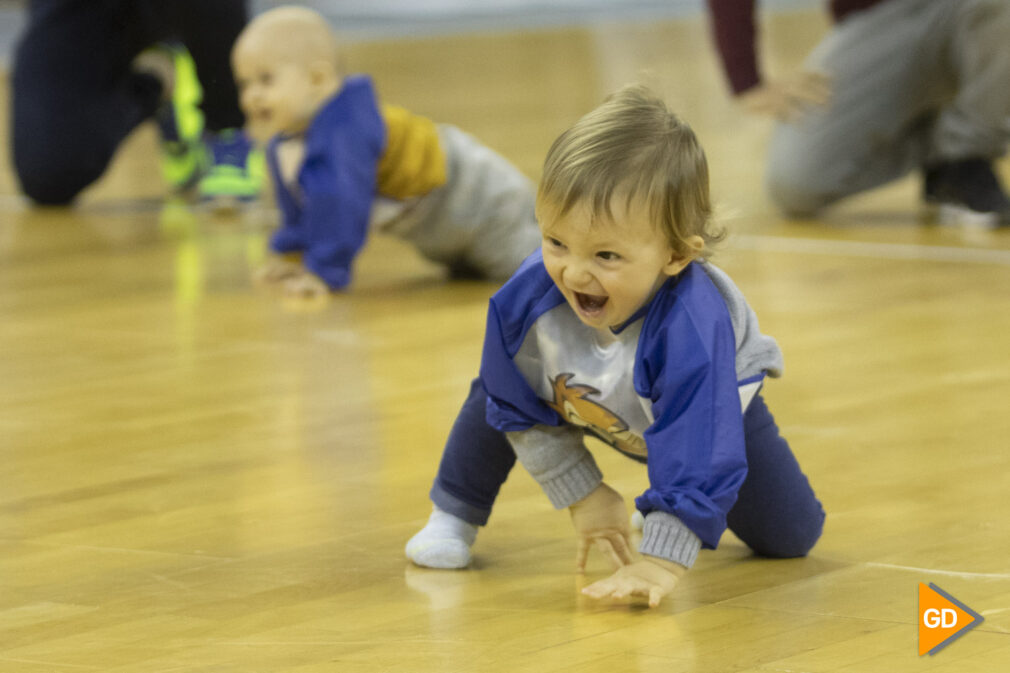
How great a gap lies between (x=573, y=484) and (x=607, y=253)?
188mm

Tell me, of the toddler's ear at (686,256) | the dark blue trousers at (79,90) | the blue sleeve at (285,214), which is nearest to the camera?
the toddler's ear at (686,256)

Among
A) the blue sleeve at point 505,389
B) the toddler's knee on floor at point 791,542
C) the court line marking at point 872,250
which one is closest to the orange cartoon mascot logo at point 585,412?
the blue sleeve at point 505,389

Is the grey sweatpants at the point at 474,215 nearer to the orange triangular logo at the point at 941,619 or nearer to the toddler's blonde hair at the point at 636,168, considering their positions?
the toddler's blonde hair at the point at 636,168

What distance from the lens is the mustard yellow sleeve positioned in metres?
2.45

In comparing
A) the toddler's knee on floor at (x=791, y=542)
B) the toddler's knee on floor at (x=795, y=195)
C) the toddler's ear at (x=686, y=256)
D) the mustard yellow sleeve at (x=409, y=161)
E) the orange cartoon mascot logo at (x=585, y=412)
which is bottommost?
the toddler's knee on floor at (x=795, y=195)

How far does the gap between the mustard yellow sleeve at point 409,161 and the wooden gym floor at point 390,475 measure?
0.17 m

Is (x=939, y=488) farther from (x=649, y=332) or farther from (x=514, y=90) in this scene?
(x=514, y=90)

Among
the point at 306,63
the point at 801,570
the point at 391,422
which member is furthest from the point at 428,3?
the point at 801,570

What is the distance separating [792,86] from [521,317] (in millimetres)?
1964

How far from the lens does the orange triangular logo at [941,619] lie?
0.96 metres

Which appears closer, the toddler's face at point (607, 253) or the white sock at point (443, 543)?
the toddler's face at point (607, 253)

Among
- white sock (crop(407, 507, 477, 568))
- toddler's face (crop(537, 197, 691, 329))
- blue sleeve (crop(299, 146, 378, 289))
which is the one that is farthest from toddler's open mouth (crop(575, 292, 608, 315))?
blue sleeve (crop(299, 146, 378, 289))

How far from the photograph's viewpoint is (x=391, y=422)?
163 centimetres

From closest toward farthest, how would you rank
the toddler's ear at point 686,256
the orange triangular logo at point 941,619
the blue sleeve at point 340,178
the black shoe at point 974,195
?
the orange triangular logo at point 941,619 < the toddler's ear at point 686,256 < the blue sleeve at point 340,178 < the black shoe at point 974,195
